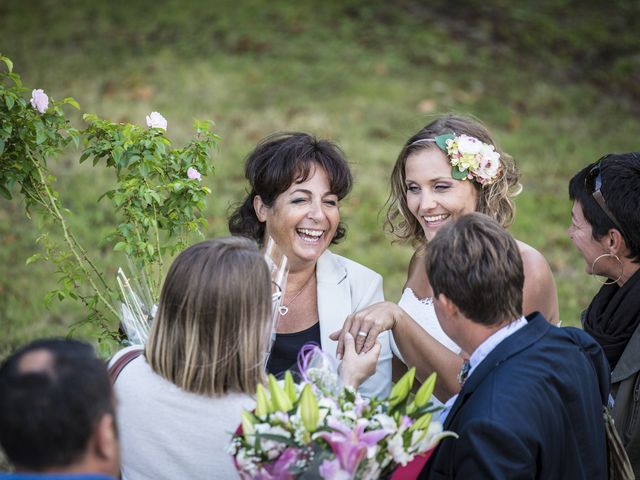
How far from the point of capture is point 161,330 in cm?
306

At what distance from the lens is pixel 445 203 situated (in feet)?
15.0

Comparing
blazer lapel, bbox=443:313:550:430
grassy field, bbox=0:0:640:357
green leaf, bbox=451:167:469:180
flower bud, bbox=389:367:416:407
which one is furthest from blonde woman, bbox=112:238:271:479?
grassy field, bbox=0:0:640:357

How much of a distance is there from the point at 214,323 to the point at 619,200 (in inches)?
84.2

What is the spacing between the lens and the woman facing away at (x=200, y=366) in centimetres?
297

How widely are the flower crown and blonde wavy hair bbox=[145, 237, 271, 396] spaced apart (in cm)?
183

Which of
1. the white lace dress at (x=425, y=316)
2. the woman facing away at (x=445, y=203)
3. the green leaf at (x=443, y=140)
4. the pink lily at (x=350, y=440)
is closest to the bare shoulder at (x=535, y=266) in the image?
the woman facing away at (x=445, y=203)

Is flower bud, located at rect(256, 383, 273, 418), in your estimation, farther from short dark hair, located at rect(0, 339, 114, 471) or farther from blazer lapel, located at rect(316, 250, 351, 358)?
blazer lapel, located at rect(316, 250, 351, 358)

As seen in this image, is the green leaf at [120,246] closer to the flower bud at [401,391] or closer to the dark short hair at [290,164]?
the dark short hair at [290,164]

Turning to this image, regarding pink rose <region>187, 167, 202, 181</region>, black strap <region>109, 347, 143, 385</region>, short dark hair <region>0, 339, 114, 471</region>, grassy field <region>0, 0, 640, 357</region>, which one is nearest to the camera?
short dark hair <region>0, 339, 114, 471</region>

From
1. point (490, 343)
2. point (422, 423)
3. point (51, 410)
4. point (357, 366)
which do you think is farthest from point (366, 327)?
point (51, 410)

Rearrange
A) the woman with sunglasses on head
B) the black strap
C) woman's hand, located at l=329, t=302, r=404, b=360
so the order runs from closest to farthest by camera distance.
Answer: the black strap → woman's hand, located at l=329, t=302, r=404, b=360 → the woman with sunglasses on head

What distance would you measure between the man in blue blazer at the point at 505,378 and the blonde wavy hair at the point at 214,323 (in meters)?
0.66

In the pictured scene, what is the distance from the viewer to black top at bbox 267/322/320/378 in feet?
14.7

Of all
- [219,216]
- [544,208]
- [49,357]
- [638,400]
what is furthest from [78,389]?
[544,208]
